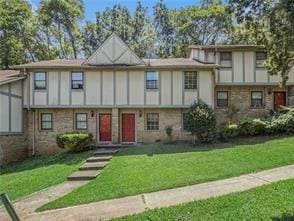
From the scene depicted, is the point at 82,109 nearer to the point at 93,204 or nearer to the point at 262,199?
the point at 93,204

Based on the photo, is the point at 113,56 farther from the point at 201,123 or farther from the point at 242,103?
the point at 242,103

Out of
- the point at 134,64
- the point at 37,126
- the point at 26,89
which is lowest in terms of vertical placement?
the point at 37,126

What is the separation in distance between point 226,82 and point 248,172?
12846mm

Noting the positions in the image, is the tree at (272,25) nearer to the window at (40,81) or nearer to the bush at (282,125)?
the bush at (282,125)

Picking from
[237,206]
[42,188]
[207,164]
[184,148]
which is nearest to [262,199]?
[237,206]

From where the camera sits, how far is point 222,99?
25672 millimetres

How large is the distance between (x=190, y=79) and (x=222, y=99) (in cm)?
335

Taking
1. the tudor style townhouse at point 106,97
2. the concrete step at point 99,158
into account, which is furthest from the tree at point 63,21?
the concrete step at point 99,158

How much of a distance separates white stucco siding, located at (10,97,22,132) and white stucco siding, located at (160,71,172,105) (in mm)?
8384

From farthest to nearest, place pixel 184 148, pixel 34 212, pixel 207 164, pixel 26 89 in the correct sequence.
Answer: pixel 26 89 < pixel 184 148 < pixel 207 164 < pixel 34 212

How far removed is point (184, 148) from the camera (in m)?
19.9

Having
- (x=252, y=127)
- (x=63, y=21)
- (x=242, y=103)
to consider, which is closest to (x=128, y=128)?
(x=252, y=127)

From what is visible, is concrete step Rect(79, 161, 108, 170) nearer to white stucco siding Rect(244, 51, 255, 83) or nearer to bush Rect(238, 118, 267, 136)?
bush Rect(238, 118, 267, 136)

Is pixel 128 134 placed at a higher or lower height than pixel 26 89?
lower
